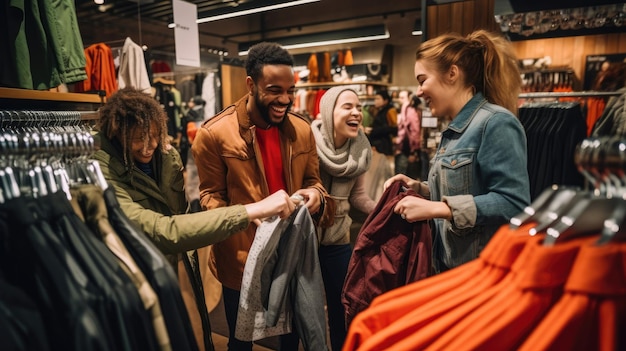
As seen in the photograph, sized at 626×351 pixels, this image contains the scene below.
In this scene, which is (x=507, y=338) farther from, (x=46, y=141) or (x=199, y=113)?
(x=199, y=113)

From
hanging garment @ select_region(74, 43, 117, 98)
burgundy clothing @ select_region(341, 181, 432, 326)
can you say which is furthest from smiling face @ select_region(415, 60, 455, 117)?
hanging garment @ select_region(74, 43, 117, 98)

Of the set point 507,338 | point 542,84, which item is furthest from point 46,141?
point 542,84

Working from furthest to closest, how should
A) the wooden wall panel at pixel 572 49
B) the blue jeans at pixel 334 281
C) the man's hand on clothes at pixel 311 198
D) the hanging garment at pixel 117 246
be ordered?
the wooden wall panel at pixel 572 49 → the blue jeans at pixel 334 281 → the man's hand on clothes at pixel 311 198 → the hanging garment at pixel 117 246

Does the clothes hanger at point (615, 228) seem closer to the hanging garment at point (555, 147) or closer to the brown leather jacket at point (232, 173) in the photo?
the brown leather jacket at point (232, 173)

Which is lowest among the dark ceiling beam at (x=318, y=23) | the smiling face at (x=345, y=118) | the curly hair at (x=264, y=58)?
the smiling face at (x=345, y=118)

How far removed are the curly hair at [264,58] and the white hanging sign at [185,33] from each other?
1747 millimetres

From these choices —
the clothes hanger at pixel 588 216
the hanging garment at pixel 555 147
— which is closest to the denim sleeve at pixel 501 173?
the clothes hanger at pixel 588 216

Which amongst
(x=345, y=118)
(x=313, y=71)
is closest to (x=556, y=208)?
(x=345, y=118)

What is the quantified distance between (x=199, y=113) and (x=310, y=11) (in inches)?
237

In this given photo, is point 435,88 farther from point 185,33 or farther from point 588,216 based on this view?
point 185,33

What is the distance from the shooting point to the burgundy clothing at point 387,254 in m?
1.39

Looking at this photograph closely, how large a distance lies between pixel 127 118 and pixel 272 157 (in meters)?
0.63

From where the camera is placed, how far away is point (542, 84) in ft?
12.2

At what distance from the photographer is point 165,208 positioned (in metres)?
1.68
